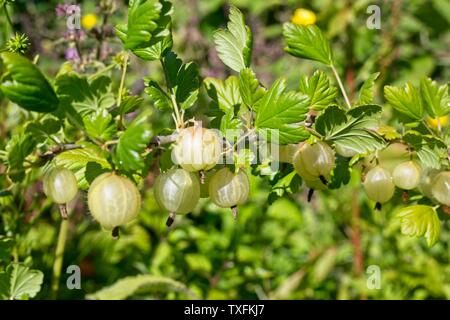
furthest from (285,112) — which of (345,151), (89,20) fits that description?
(89,20)

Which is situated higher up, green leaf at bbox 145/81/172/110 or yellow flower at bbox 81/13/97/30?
yellow flower at bbox 81/13/97/30

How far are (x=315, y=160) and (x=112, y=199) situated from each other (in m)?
0.22

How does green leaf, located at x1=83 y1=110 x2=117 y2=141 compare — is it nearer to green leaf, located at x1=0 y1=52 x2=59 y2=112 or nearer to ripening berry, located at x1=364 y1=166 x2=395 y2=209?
green leaf, located at x1=0 y1=52 x2=59 y2=112

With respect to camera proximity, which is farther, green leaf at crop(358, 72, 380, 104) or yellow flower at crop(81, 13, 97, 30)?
yellow flower at crop(81, 13, 97, 30)

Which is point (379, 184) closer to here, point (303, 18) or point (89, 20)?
point (89, 20)

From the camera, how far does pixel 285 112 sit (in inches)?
23.9

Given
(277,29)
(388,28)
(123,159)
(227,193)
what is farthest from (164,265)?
(277,29)

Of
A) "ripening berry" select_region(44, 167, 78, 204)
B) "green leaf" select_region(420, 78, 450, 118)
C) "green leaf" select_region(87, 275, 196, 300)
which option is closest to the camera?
"ripening berry" select_region(44, 167, 78, 204)

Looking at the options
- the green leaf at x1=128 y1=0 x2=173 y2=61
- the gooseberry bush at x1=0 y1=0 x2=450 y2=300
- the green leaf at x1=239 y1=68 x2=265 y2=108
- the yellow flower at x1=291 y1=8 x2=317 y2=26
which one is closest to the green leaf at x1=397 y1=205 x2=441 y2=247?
the gooseberry bush at x1=0 y1=0 x2=450 y2=300

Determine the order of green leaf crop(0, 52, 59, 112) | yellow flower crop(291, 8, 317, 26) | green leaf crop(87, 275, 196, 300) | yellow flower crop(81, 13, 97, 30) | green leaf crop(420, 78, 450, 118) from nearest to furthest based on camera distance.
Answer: green leaf crop(0, 52, 59, 112)
green leaf crop(420, 78, 450, 118)
green leaf crop(87, 275, 196, 300)
yellow flower crop(81, 13, 97, 30)
yellow flower crop(291, 8, 317, 26)

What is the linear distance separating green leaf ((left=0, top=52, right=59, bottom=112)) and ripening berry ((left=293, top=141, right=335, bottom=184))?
27cm

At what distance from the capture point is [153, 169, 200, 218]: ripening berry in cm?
63

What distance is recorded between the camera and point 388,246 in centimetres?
148

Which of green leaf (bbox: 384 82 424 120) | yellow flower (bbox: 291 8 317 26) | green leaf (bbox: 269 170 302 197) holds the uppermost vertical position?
yellow flower (bbox: 291 8 317 26)
